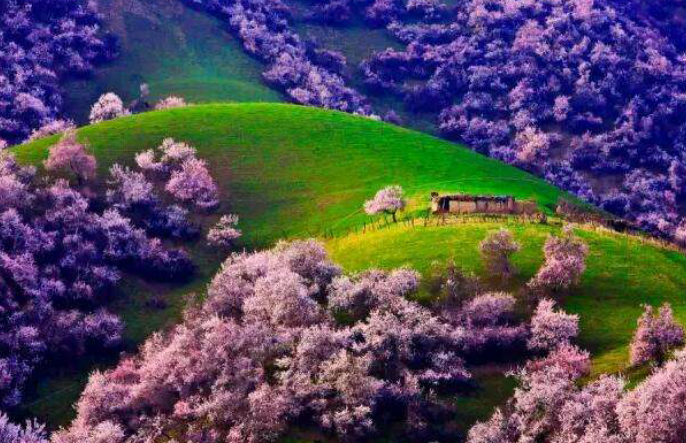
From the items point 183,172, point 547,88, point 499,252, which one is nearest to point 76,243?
point 183,172

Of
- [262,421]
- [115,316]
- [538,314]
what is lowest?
[115,316]

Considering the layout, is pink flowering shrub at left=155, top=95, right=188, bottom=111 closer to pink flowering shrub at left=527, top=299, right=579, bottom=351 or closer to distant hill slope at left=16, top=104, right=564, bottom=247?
distant hill slope at left=16, top=104, right=564, bottom=247

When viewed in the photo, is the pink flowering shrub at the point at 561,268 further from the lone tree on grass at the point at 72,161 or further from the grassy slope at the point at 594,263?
the lone tree on grass at the point at 72,161

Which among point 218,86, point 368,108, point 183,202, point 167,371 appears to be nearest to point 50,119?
point 218,86

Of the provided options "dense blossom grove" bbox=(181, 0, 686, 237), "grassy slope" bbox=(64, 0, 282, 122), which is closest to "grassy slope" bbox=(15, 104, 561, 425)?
"grassy slope" bbox=(64, 0, 282, 122)

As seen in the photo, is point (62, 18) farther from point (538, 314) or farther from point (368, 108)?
point (538, 314)

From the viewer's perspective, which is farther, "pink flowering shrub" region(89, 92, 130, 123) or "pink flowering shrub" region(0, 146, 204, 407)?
"pink flowering shrub" region(89, 92, 130, 123)
